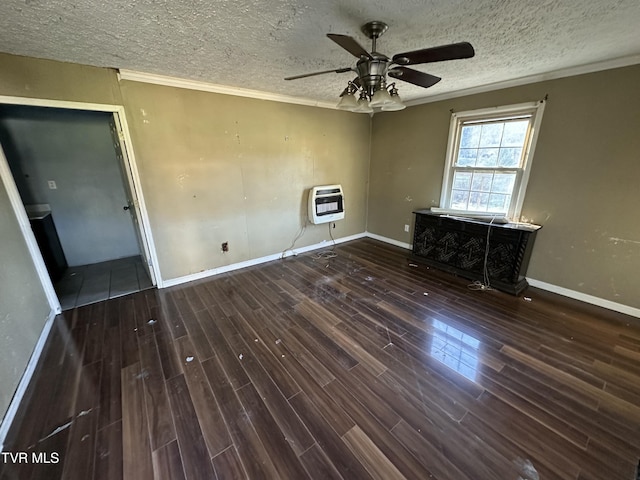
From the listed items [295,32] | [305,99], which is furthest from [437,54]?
[305,99]

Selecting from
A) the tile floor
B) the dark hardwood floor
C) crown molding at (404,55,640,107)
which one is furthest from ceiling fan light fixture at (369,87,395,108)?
the tile floor

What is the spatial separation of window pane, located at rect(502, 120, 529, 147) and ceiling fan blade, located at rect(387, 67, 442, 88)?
1.76 metres

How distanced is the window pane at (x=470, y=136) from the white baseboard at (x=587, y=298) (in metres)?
1.85

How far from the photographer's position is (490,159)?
10.3 feet

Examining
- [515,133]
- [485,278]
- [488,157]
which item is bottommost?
[485,278]

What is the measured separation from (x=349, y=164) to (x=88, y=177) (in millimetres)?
3918

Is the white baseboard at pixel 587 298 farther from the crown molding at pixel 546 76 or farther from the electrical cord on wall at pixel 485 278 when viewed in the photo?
the crown molding at pixel 546 76

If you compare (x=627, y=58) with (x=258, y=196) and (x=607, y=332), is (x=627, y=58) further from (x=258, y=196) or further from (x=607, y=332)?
(x=258, y=196)

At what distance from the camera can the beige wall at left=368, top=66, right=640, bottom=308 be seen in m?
2.28

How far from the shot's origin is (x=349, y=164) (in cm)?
441

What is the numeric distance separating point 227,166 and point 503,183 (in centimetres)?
346

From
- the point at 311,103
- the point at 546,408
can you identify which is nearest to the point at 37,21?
the point at 311,103

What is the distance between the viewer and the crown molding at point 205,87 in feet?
7.95

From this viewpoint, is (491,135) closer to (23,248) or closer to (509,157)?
(509,157)
